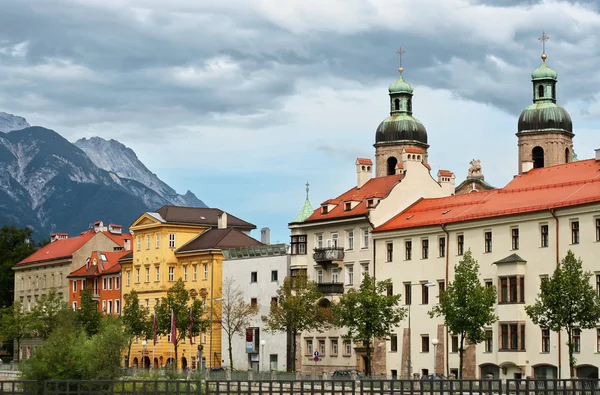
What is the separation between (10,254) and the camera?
175375 mm

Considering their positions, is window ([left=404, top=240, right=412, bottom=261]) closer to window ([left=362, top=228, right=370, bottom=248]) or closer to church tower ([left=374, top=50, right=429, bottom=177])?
window ([left=362, top=228, right=370, bottom=248])

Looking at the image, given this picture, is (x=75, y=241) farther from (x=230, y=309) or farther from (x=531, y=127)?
(x=531, y=127)

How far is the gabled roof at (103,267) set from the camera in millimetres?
143500

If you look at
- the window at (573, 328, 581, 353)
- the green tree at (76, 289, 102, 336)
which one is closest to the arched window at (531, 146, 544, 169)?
the green tree at (76, 289, 102, 336)

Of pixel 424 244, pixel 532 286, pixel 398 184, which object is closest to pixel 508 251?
pixel 532 286

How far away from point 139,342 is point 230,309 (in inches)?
860

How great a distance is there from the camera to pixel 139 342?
134750 mm

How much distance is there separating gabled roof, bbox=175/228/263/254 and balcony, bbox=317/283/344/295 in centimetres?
1927

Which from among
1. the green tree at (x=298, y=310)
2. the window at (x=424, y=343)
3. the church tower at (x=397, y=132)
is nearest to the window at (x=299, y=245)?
the green tree at (x=298, y=310)

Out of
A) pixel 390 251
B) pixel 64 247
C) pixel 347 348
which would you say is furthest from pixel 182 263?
pixel 390 251

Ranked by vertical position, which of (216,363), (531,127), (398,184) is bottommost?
(216,363)

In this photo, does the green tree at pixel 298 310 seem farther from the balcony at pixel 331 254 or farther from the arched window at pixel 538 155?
the arched window at pixel 538 155

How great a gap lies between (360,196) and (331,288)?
30.2 ft

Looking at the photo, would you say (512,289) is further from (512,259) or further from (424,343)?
(424,343)
